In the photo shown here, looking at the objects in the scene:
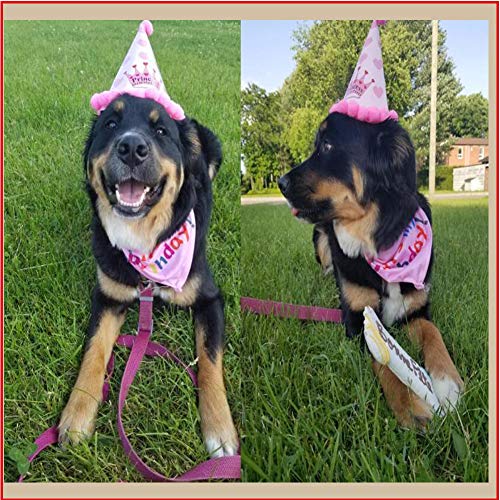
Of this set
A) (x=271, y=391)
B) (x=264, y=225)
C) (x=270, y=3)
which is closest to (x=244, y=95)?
(x=270, y=3)

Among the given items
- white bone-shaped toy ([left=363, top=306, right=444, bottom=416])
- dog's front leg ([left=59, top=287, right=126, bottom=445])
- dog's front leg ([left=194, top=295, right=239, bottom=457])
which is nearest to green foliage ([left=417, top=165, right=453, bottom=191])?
white bone-shaped toy ([left=363, top=306, right=444, bottom=416])

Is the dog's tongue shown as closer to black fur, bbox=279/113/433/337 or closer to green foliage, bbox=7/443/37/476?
black fur, bbox=279/113/433/337

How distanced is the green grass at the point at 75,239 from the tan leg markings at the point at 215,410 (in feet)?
0.11

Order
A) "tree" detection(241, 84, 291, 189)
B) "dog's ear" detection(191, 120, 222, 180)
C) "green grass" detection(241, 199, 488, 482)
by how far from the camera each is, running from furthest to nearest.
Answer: "dog's ear" detection(191, 120, 222, 180)
"tree" detection(241, 84, 291, 189)
"green grass" detection(241, 199, 488, 482)

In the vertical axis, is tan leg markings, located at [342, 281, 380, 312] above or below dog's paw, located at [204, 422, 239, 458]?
above

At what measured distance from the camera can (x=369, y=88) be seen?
1406 millimetres

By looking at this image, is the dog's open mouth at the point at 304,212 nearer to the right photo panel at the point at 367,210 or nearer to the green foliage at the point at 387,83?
the right photo panel at the point at 367,210

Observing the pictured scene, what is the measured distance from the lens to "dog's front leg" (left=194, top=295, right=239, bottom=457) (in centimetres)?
123

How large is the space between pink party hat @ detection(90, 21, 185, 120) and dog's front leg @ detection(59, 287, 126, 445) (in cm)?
64

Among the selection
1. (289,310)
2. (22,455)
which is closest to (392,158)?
(289,310)

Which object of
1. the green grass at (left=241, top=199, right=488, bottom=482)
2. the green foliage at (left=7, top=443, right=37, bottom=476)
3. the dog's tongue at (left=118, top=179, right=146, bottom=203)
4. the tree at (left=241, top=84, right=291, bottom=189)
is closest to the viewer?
the green grass at (left=241, top=199, right=488, bottom=482)

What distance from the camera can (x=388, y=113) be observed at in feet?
4.74

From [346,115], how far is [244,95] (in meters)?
0.35

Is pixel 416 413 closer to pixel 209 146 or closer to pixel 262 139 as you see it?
pixel 262 139
